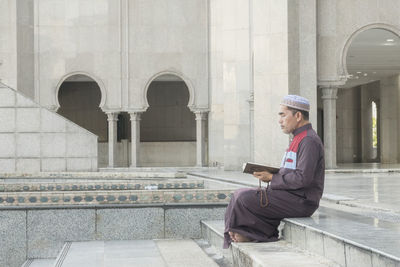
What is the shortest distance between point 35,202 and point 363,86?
3228cm

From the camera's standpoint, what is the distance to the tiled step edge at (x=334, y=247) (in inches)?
157

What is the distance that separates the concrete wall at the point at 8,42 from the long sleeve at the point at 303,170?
22462 mm

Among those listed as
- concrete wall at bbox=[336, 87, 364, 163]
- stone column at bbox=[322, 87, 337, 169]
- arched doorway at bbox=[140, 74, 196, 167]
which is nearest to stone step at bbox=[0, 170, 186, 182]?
stone column at bbox=[322, 87, 337, 169]

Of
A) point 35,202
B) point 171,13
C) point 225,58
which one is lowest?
point 35,202

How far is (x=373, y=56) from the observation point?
26656 millimetres

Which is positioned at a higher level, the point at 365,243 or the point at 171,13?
the point at 171,13

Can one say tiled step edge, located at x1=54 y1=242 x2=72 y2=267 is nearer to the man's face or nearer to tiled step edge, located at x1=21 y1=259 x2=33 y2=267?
tiled step edge, located at x1=21 y1=259 x2=33 y2=267

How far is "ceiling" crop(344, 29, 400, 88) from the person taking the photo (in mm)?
21859

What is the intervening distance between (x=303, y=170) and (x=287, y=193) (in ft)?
0.94

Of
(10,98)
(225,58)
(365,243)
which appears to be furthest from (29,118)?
(365,243)

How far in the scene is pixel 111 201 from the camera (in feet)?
27.3

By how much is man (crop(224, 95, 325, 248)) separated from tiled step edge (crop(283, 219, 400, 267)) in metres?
0.16

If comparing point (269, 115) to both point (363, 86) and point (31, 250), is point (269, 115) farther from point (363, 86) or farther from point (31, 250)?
point (363, 86)

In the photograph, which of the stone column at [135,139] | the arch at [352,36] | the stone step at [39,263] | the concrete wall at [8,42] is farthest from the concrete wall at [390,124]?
the stone step at [39,263]
